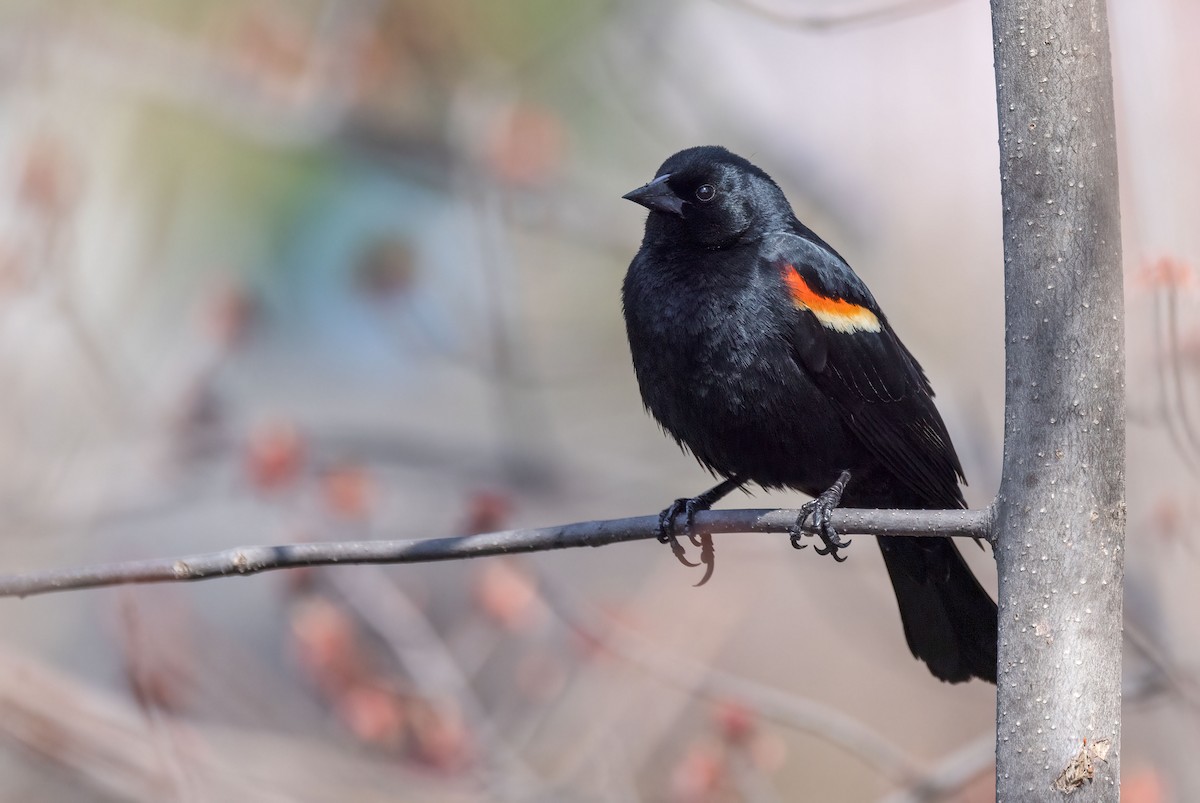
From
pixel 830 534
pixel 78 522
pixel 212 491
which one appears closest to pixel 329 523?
pixel 212 491

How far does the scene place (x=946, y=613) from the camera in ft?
9.43

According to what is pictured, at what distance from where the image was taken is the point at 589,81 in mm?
→ 6645

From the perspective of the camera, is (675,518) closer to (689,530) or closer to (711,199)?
(689,530)

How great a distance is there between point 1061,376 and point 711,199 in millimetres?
1586

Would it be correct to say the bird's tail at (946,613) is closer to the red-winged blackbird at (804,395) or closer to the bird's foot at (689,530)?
the red-winged blackbird at (804,395)

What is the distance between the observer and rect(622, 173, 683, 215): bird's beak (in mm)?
3156

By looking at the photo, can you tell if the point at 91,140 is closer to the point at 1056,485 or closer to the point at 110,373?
the point at 110,373

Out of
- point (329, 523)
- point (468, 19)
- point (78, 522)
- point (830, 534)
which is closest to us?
point (830, 534)

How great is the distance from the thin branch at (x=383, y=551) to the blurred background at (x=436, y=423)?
0.92 metres

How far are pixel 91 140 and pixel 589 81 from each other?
2788 mm

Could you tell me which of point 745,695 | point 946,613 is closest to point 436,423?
point 745,695

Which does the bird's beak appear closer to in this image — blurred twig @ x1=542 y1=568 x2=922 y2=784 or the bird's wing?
the bird's wing

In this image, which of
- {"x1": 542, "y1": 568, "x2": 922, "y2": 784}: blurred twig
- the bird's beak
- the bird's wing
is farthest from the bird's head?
{"x1": 542, "y1": 568, "x2": 922, "y2": 784}: blurred twig

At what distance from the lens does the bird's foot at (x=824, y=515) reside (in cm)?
255
